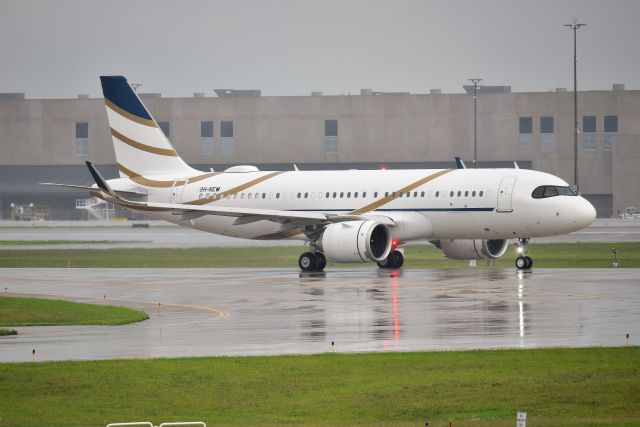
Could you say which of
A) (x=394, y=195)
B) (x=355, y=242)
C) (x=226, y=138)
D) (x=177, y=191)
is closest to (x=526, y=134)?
(x=226, y=138)

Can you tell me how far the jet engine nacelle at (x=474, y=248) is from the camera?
172 feet

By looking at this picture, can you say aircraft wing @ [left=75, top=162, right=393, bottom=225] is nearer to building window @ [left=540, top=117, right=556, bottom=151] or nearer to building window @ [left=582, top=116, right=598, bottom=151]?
building window @ [left=540, top=117, right=556, bottom=151]

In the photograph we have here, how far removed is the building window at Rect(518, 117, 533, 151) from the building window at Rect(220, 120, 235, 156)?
34.1 meters

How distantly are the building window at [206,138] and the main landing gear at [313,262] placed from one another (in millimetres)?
95873

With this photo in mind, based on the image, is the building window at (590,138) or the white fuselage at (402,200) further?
the building window at (590,138)

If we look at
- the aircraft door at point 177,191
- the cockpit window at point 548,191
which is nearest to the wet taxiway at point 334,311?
the cockpit window at point 548,191

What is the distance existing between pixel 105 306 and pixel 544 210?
68.4ft

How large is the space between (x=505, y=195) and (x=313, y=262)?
27.7 ft

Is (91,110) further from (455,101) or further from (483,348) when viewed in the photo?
(483,348)

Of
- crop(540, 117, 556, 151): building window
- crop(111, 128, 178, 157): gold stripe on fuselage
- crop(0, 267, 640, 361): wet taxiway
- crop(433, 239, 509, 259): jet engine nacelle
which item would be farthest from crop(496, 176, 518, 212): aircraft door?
crop(540, 117, 556, 151): building window

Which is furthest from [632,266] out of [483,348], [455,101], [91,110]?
[91,110]

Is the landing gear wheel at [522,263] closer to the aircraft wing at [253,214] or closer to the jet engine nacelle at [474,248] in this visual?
the jet engine nacelle at [474,248]

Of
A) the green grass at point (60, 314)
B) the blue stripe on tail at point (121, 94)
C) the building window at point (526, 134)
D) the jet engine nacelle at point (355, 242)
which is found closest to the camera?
the green grass at point (60, 314)

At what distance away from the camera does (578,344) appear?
24.8m
